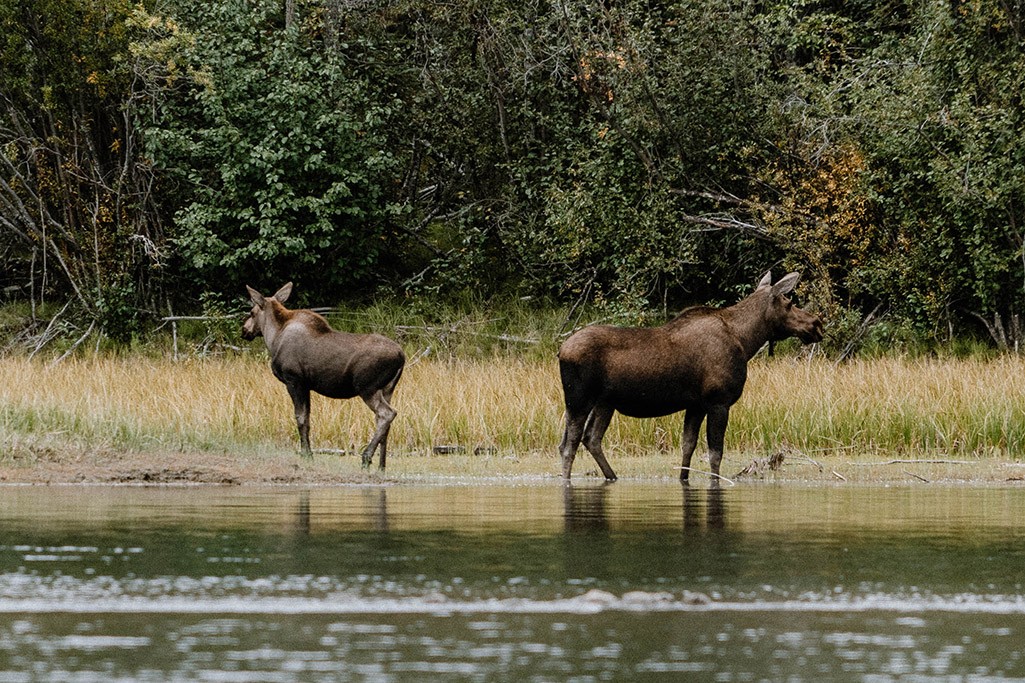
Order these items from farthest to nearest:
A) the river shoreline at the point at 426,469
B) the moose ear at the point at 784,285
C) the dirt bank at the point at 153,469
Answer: the moose ear at the point at 784,285 → the river shoreline at the point at 426,469 → the dirt bank at the point at 153,469

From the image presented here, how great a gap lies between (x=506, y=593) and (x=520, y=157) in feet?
88.4

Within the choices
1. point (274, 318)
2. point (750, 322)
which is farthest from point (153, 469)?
point (750, 322)

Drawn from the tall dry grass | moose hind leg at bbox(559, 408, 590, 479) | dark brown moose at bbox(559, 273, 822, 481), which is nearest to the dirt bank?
the tall dry grass

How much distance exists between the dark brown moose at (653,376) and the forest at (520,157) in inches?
454

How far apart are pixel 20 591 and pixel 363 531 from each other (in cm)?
285

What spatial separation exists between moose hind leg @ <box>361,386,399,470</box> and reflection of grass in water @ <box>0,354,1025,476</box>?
1.51 feet

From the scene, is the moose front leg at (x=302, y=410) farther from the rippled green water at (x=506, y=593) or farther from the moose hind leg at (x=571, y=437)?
the rippled green water at (x=506, y=593)

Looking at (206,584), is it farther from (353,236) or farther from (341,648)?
(353,236)

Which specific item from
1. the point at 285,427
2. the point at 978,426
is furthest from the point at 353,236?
the point at 978,426

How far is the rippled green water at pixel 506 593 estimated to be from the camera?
5.73 metres

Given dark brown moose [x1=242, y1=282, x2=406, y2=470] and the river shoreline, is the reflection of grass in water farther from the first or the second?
dark brown moose [x1=242, y1=282, x2=406, y2=470]

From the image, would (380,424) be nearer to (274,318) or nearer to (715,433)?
(274,318)

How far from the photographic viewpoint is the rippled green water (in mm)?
5727

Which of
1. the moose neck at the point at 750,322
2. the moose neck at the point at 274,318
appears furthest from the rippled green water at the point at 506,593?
the moose neck at the point at 274,318
